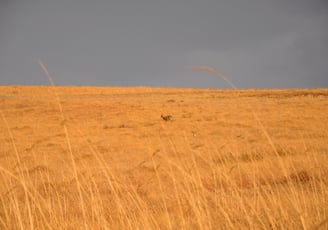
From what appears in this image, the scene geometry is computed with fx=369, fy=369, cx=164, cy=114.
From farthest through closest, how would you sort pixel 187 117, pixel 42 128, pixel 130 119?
1. pixel 187 117
2. pixel 130 119
3. pixel 42 128

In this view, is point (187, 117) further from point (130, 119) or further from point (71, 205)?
point (71, 205)

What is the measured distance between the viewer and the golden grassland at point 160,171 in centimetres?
234

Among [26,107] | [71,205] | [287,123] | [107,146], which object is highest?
[26,107]

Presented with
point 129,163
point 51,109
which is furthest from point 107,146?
point 51,109

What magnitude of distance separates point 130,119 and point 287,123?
744 centimetres

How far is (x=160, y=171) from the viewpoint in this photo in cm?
745

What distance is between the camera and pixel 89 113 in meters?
22.2

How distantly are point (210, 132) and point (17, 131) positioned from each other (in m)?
8.22

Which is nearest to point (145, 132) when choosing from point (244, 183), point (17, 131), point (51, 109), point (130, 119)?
point (130, 119)

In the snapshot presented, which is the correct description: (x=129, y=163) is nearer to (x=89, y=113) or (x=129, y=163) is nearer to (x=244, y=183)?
(x=244, y=183)

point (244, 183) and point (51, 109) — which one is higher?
point (51, 109)

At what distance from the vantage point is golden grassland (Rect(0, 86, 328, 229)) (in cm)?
234

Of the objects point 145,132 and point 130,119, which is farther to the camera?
point 130,119

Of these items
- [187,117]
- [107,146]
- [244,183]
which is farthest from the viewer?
[187,117]
